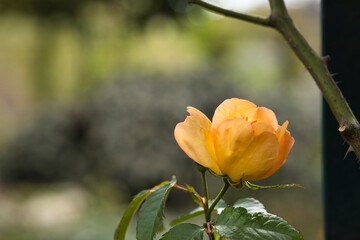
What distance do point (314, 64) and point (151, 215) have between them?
0.15 m

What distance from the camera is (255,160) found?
0.32 metres

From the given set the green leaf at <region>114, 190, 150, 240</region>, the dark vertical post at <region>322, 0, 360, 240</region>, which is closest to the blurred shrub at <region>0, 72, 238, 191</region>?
the dark vertical post at <region>322, 0, 360, 240</region>

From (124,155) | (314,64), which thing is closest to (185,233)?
(314,64)

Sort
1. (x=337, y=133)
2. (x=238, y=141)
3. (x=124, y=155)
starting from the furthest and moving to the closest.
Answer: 1. (x=124, y=155)
2. (x=337, y=133)
3. (x=238, y=141)

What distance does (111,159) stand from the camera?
3414 millimetres

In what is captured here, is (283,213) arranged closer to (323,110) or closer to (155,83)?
(155,83)

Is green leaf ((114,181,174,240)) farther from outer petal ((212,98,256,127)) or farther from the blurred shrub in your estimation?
the blurred shrub

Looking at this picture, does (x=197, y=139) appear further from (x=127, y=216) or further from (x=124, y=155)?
(x=124, y=155)

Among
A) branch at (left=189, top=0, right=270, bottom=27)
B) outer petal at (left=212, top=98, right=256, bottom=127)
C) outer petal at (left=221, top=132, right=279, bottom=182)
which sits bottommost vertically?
outer petal at (left=221, top=132, right=279, bottom=182)

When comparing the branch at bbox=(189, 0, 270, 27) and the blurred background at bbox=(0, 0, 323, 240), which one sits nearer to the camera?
the branch at bbox=(189, 0, 270, 27)

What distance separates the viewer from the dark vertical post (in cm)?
47

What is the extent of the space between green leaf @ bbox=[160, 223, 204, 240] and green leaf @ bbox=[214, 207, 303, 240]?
12 millimetres

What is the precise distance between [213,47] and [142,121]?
4820 mm

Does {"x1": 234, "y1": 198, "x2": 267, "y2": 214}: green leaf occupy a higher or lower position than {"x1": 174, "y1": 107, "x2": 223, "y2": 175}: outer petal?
lower
